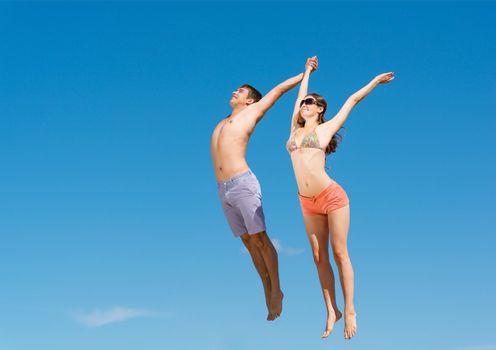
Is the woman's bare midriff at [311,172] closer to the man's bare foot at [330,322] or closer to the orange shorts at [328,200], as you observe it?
the orange shorts at [328,200]

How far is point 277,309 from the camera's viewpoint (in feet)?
41.8

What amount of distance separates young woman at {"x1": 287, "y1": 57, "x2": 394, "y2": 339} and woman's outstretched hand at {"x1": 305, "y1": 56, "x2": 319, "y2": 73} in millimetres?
551

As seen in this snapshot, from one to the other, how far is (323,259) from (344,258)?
43 cm

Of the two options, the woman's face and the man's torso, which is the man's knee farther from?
the woman's face

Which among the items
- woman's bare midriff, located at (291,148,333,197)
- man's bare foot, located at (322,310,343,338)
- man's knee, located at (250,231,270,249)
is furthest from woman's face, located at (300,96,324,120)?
man's bare foot, located at (322,310,343,338)

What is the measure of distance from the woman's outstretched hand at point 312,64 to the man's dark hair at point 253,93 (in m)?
1.10

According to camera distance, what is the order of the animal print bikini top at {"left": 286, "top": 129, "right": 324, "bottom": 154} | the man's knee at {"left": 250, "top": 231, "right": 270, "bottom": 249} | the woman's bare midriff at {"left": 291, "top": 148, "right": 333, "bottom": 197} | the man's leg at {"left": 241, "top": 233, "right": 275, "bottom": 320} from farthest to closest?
the man's leg at {"left": 241, "top": 233, "right": 275, "bottom": 320}
the man's knee at {"left": 250, "top": 231, "right": 270, "bottom": 249}
the animal print bikini top at {"left": 286, "top": 129, "right": 324, "bottom": 154}
the woman's bare midriff at {"left": 291, "top": 148, "right": 333, "bottom": 197}

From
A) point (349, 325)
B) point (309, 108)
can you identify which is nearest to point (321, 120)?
→ point (309, 108)

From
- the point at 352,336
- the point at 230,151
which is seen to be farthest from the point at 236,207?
the point at 352,336

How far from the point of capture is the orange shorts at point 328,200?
39.1 feet

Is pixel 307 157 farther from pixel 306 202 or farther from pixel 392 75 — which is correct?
pixel 392 75

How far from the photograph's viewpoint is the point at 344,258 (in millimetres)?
11922

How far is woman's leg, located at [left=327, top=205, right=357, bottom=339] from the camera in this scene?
11.9 m

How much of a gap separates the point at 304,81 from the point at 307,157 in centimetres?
152
